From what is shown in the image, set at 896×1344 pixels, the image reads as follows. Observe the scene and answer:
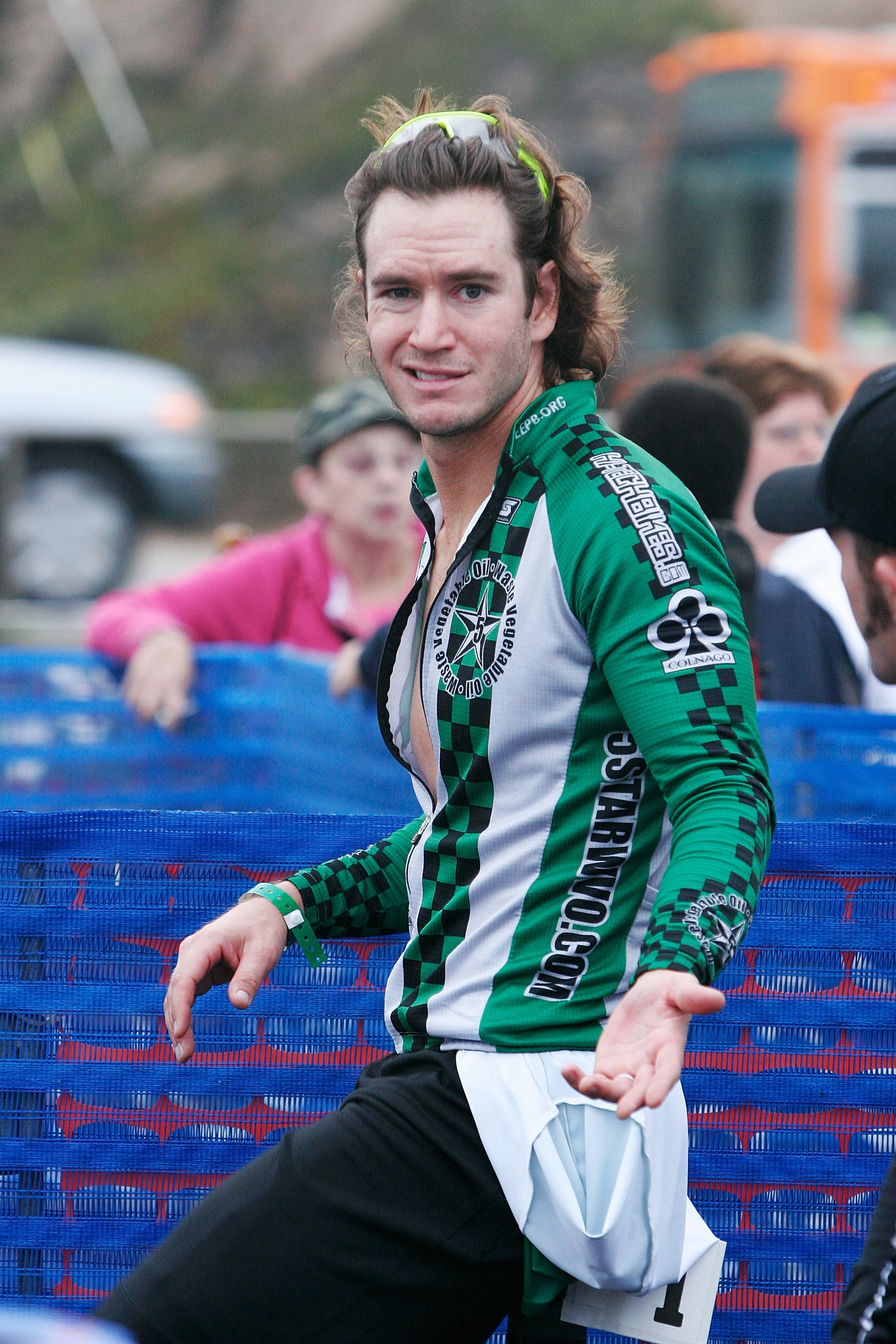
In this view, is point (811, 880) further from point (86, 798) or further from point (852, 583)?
point (86, 798)

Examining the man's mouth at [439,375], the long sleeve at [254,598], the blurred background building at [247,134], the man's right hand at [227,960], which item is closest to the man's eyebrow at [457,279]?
the man's mouth at [439,375]

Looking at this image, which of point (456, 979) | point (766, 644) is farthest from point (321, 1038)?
point (766, 644)

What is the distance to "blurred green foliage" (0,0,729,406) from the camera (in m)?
27.2

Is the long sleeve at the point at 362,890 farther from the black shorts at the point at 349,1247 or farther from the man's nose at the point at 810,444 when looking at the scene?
the man's nose at the point at 810,444

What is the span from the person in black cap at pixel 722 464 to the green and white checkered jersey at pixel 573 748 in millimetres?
1733

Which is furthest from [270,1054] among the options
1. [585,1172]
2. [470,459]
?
[470,459]

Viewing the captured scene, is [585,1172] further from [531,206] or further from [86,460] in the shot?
[86,460]

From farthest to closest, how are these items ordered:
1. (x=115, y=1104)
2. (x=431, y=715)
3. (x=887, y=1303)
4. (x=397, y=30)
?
1. (x=397, y=30)
2. (x=115, y=1104)
3. (x=431, y=715)
4. (x=887, y=1303)

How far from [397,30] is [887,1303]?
32.9 m

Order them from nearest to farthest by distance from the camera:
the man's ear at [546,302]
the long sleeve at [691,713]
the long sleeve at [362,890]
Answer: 1. the long sleeve at [691,713]
2. the man's ear at [546,302]
3. the long sleeve at [362,890]

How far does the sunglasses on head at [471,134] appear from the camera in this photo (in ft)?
6.88

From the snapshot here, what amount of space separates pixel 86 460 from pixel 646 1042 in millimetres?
12318

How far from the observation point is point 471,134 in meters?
2.10

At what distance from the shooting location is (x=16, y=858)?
2.69m
